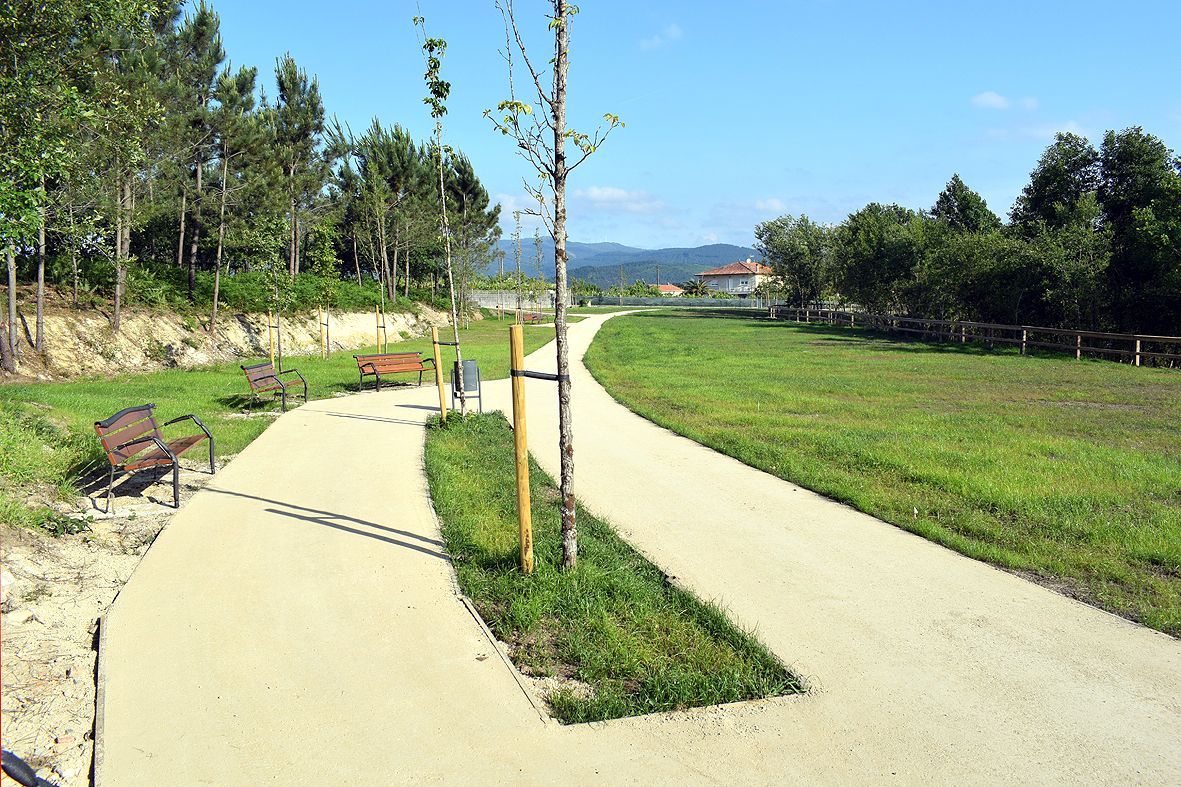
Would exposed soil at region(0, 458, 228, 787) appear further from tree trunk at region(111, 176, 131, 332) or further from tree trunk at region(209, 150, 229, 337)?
tree trunk at region(209, 150, 229, 337)

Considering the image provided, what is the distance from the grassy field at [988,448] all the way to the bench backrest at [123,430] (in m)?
6.95

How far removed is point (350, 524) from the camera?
680cm

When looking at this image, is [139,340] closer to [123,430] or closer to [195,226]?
[195,226]

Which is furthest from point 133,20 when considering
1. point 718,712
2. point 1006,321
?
point 1006,321

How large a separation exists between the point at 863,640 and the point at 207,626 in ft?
13.4

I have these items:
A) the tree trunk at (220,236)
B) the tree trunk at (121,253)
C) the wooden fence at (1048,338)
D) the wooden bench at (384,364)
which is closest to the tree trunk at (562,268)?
the wooden bench at (384,364)

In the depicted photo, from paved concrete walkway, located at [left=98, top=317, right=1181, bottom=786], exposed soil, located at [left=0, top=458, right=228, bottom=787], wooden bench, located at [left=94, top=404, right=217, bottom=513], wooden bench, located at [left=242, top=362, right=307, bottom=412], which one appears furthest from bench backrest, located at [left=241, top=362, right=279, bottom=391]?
paved concrete walkway, located at [left=98, top=317, right=1181, bottom=786]

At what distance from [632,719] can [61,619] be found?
146 inches

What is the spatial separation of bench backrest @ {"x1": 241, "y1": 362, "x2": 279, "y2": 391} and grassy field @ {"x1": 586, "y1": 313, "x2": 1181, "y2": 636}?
21.8 ft

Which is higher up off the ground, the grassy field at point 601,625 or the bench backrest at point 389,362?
the bench backrest at point 389,362

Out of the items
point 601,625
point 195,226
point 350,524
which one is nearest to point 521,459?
point 601,625

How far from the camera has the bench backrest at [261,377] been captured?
42.6 ft

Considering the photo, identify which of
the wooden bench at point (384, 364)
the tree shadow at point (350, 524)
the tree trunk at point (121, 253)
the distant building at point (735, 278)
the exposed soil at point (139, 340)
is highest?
the distant building at point (735, 278)

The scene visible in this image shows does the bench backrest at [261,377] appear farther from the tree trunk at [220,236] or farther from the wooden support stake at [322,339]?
the wooden support stake at [322,339]
